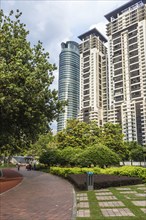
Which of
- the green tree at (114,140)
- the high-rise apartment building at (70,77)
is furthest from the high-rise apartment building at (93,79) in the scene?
the green tree at (114,140)

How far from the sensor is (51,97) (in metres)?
16.3

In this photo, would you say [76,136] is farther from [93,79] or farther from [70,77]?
[70,77]

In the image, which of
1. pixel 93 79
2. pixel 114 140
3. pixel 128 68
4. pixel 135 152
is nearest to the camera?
pixel 114 140

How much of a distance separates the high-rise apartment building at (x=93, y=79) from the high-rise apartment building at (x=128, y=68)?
34.6 ft

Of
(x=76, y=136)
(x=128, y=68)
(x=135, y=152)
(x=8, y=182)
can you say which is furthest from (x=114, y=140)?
(x=128, y=68)

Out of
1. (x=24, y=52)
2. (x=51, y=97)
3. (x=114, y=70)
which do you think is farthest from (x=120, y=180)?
(x=114, y=70)

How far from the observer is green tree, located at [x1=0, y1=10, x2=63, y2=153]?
12.4m

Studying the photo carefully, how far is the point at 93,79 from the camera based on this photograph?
13000 centimetres

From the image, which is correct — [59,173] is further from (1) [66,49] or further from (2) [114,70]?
(1) [66,49]

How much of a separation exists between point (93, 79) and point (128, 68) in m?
22.1

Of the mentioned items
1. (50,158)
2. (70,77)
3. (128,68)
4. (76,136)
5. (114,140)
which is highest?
(70,77)

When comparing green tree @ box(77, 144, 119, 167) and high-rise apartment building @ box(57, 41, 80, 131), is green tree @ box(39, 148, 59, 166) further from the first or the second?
high-rise apartment building @ box(57, 41, 80, 131)

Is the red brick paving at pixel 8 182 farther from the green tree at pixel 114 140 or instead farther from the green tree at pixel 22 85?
the green tree at pixel 114 140

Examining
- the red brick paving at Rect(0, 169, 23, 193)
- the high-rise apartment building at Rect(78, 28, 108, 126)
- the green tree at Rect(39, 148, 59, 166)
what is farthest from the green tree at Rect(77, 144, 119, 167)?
the high-rise apartment building at Rect(78, 28, 108, 126)
